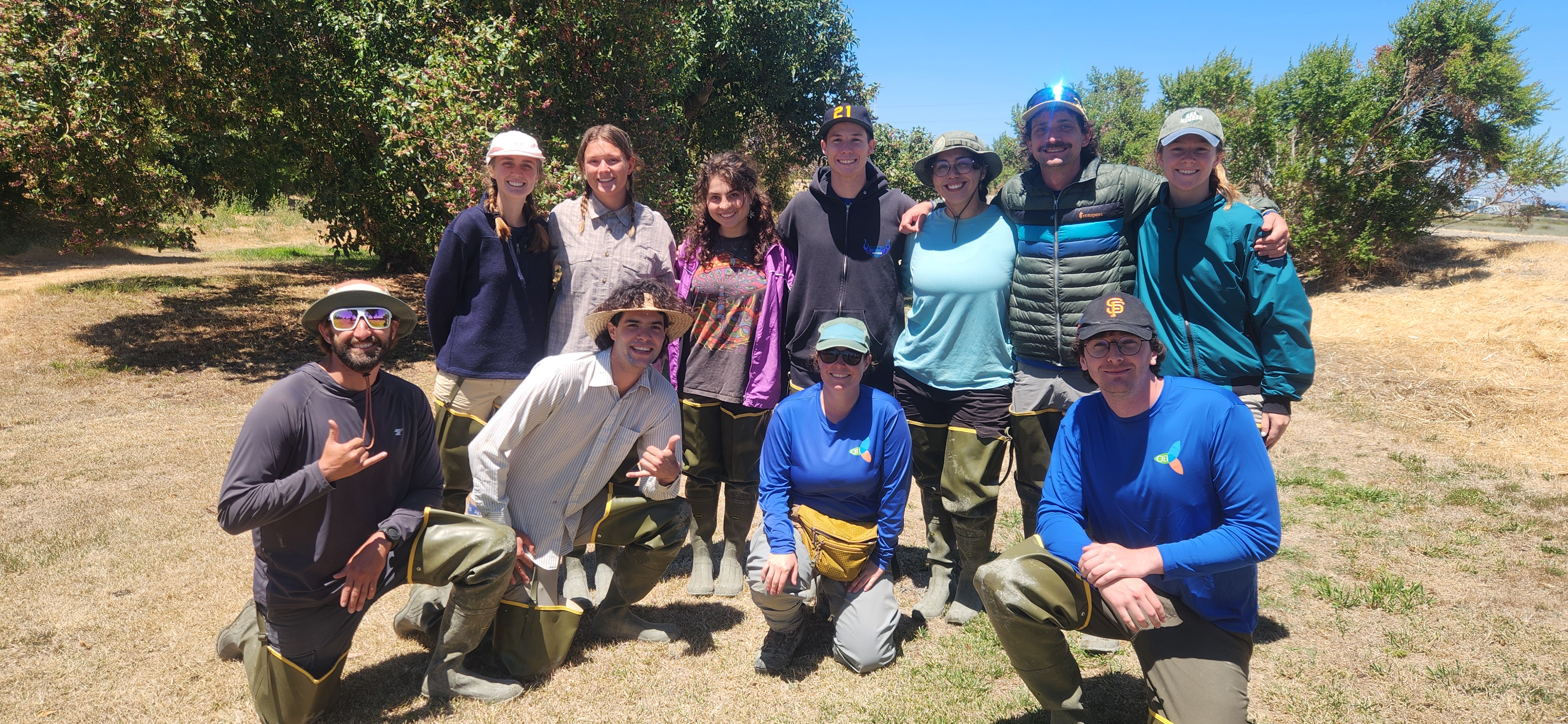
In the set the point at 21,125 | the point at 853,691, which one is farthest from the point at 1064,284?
the point at 21,125

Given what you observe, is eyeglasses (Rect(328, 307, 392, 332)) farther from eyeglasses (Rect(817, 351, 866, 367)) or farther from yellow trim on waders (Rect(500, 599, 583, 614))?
eyeglasses (Rect(817, 351, 866, 367))

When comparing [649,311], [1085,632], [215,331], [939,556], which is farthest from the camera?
[215,331]

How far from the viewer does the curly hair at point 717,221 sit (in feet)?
14.6

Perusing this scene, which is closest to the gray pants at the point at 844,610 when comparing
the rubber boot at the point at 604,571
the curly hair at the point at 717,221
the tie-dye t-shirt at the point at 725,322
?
the rubber boot at the point at 604,571

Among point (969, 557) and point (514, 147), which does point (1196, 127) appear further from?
point (514, 147)

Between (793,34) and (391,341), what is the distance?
1285 centimetres

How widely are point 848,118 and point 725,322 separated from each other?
122 centimetres

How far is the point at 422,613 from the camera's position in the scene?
155 inches

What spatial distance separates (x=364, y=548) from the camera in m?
3.16

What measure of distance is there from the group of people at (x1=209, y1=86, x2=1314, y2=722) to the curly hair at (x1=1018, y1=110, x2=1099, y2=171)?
1.8 inches

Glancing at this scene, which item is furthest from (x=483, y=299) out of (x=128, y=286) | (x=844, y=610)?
(x=128, y=286)

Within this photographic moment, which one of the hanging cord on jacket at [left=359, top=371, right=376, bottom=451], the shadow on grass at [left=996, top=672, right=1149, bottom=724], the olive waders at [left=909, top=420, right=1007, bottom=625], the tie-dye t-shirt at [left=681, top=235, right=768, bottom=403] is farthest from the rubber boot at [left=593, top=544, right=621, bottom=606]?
the shadow on grass at [left=996, top=672, right=1149, bottom=724]

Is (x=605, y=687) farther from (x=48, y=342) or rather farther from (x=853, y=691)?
(x=48, y=342)

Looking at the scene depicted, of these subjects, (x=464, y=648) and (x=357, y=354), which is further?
(x=464, y=648)
